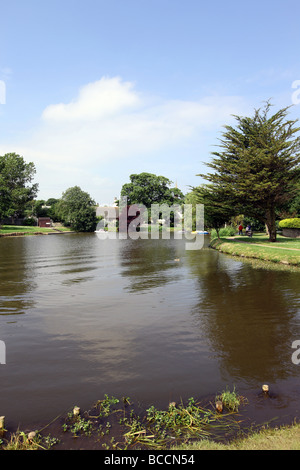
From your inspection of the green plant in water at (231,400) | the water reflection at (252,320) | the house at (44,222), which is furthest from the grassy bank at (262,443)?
the house at (44,222)

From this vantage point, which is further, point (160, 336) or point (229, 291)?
point (229, 291)

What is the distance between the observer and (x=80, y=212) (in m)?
91.1

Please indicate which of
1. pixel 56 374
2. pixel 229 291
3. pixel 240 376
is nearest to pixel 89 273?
pixel 229 291

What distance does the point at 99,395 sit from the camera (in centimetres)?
665

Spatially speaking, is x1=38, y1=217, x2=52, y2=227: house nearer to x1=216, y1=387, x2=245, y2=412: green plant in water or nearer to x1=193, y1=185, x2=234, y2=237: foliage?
x1=193, y1=185, x2=234, y2=237: foliage

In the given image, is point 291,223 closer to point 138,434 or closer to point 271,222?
point 271,222

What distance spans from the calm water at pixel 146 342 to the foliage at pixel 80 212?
243 feet

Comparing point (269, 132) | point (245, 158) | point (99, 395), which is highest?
point (269, 132)

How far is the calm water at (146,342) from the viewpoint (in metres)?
6.70

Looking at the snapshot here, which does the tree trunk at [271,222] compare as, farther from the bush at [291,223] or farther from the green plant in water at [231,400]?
the green plant in water at [231,400]

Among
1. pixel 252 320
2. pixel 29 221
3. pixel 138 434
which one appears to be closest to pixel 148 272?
pixel 252 320
